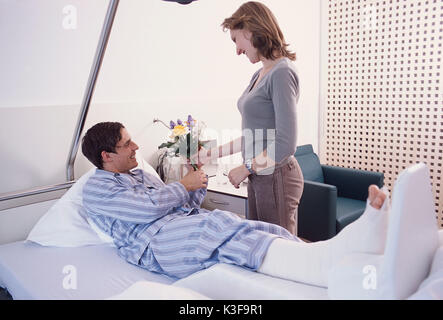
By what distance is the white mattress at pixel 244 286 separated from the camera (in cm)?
125

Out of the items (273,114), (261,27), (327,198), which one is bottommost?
(327,198)

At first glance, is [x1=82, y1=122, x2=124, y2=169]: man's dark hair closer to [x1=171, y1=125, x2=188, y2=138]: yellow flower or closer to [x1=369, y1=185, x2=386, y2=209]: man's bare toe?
[x1=171, y1=125, x2=188, y2=138]: yellow flower

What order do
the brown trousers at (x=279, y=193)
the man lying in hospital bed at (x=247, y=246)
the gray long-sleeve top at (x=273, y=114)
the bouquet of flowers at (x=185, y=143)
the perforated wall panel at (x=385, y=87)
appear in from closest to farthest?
the man lying in hospital bed at (x=247, y=246) < the gray long-sleeve top at (x=273, y=114) < the brown trousers at (x=279, y=193) < the bouquet of flowers at (x=185, y=143) < the perforated wall panel at (x=385, y=87)

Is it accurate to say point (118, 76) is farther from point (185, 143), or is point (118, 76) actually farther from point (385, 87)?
point (385, 87)

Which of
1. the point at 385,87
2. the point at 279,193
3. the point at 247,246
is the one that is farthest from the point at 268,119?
the point at 385,87

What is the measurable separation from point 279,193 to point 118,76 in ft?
4.12

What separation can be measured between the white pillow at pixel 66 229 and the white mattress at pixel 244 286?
76 cm

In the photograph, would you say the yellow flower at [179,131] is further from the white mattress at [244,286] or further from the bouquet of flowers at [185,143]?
the white mattress at [244,286]

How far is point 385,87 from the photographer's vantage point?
364 centimetres

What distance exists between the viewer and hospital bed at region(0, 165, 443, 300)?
3.89ft

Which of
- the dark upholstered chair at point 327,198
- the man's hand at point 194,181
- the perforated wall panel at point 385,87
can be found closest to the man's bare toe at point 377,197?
the man's hand at point 194,181

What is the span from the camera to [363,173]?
3.28 m

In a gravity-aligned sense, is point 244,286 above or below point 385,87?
below

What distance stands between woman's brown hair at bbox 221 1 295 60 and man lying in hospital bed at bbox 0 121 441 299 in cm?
67
